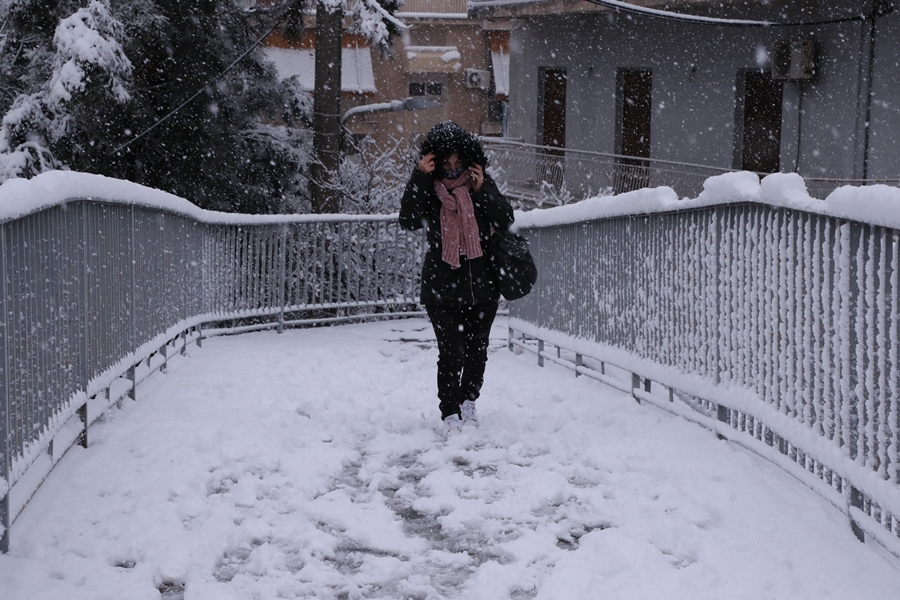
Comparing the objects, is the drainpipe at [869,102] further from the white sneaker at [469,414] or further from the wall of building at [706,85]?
the white sneaker at [469,414]

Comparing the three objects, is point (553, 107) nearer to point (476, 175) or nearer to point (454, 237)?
point (476, 175)

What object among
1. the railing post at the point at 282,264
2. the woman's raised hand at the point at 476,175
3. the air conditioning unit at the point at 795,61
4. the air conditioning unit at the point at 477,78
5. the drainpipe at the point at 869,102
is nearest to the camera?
the woman's raised hand at the point at 476,175

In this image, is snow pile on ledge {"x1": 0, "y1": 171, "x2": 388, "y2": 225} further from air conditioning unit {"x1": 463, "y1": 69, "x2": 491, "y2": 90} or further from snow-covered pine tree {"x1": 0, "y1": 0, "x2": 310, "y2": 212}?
air conditioning unit {"x1": 463, "y1": 69, "x2": 491, "y2": 90}

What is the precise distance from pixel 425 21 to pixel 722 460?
34.9 m

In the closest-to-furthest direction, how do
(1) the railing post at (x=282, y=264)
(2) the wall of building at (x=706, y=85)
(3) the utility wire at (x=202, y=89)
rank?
1. (1) the railing post at (x=282, y=264)
2. (3) the utility wire at (x=202, y=89)
3. (2) the wall of building at (x=706, y=85)

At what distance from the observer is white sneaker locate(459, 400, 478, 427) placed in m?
6.79

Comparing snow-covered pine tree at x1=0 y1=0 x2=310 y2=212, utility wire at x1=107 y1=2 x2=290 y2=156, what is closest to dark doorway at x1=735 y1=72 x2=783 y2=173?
snow-covered pine tree at x1=0 y1=0 x2=310 y2=212

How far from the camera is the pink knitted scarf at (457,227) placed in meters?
6.63

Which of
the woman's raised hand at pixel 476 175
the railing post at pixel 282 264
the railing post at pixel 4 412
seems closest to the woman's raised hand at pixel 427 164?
the woman's raised hand at pixel 476 175

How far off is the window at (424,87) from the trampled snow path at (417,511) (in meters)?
32.8

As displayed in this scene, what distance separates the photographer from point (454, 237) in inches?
261

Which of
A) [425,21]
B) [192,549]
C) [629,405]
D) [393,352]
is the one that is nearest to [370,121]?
[425,21]

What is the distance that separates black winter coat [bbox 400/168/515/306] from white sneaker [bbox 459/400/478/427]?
1.92ft

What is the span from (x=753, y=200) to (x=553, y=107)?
73.5ft
